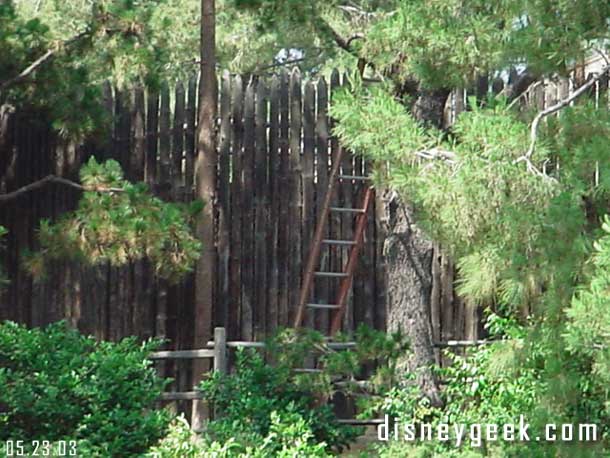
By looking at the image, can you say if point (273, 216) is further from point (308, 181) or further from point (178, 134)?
point (178, 134)

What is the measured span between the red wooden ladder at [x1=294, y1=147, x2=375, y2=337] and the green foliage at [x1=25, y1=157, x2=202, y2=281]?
1115 mm

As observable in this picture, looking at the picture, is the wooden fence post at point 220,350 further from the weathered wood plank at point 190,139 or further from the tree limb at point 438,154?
the tree limb at point 438,154

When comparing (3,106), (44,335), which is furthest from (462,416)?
(3,106)

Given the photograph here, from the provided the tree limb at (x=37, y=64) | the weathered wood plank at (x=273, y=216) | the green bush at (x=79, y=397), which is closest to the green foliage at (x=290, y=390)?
the green bush at (x=79, y=397)

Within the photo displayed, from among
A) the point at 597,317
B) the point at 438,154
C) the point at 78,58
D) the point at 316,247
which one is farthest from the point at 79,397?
the point at 597,317

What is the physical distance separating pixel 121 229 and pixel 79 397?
3.72ft

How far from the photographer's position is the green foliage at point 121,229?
305 inches

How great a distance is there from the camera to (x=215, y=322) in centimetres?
930

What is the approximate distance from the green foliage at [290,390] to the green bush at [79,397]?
1.45ft

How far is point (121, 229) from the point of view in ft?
25.4

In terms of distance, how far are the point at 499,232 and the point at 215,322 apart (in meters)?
4.34

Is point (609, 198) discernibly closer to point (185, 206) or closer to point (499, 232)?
point (499, 232)

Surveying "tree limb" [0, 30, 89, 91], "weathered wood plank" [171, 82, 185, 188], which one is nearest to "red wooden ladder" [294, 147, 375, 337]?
"weathered wood plank" [171, 82, 185, 188]

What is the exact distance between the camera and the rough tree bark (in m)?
8.64
